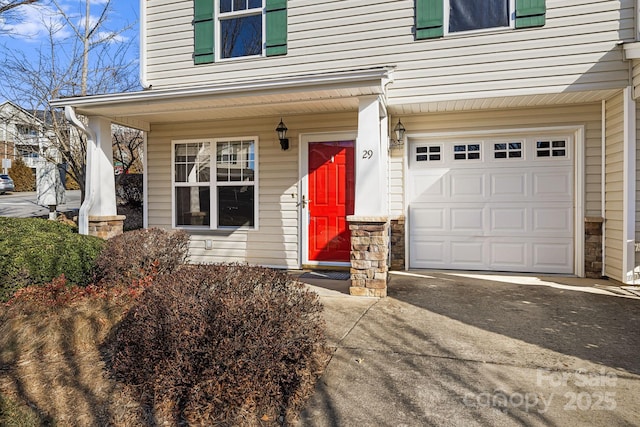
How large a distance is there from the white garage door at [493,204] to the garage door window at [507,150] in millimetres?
14

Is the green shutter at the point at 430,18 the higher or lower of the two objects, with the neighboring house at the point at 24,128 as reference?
higher

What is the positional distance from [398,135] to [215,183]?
314 cm

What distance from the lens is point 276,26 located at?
630 centimetres

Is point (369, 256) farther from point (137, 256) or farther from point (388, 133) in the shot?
point (137, 256)

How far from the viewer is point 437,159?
6.36m

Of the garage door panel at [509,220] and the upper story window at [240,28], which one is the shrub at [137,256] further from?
the garage door panel at [509,220]

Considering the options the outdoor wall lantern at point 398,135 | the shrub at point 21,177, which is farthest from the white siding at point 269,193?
the shrub at point 21,177

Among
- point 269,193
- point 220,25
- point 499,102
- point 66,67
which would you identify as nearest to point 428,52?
point 499,102

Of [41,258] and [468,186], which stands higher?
[468,186]

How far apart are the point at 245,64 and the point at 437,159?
133 inches

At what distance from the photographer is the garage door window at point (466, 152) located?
6.22 meters

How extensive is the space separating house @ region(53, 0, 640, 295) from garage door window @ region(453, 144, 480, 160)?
29 millimetres

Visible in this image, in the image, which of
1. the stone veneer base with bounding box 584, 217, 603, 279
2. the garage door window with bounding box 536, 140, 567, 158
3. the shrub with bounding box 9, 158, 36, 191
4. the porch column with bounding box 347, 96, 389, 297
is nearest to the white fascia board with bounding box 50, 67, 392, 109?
the porch column with bounding box 347, 96, 389, 297

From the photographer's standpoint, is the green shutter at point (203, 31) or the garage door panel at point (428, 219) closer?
the garage door panel at point (428, 219)
